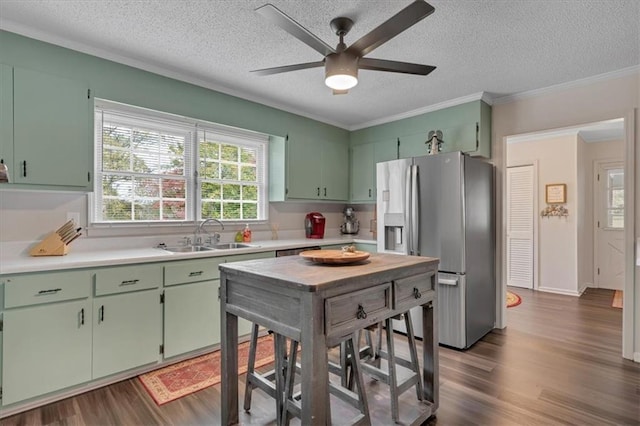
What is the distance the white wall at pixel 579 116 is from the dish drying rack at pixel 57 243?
392cm

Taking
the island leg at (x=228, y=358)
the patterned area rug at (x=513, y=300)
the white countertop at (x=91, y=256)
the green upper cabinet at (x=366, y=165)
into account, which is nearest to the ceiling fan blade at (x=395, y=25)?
the island leg at (x=228, y=358)

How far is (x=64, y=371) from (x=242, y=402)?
1149 millimetres

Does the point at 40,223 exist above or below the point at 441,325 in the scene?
above

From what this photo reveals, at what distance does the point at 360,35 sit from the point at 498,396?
8.62ft

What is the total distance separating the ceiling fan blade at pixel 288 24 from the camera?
1.50 meters

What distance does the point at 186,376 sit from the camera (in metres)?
2.50

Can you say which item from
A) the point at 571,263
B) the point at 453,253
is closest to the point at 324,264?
the point at 453,253

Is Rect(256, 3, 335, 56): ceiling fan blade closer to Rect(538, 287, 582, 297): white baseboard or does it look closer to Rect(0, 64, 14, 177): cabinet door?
Rect(0, 64, 14, 177): cabinet door

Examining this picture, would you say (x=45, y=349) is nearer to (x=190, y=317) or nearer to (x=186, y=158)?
(x=190, y=317)

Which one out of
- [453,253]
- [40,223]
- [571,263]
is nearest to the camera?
[40,223]

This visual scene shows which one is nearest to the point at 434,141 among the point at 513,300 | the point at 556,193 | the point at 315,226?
the point at 315,226

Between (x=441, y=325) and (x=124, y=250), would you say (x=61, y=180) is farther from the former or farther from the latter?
(x=441, y=325)

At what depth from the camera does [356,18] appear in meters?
2.11

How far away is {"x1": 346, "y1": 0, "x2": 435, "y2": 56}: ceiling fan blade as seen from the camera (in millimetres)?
1441
